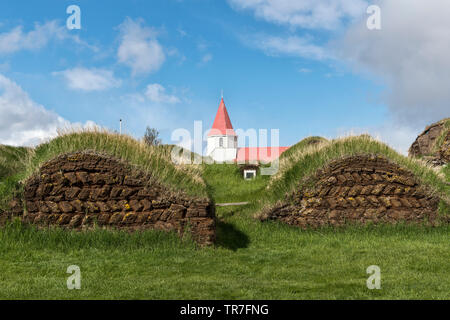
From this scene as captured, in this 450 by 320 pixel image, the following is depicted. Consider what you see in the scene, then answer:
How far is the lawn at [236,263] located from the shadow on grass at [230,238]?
1.4 inches

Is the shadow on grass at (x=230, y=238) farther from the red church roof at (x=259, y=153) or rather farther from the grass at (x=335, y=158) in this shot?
the red church roof at (x=259, y=153)

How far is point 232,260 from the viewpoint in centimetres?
928

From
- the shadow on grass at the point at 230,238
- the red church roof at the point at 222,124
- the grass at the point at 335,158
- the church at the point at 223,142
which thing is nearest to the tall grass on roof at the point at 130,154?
the shadow on grass at the point at 230,238

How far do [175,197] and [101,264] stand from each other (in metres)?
2.65

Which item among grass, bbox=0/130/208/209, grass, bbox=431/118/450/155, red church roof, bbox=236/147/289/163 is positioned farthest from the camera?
red church roof, bbox=236/147/289/163

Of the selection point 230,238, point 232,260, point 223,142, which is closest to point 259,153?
point 223,142

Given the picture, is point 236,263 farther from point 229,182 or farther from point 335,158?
point 229,182

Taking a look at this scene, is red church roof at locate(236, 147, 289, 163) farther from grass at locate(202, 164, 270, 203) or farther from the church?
grass at locate(202, 164, 270, 203)

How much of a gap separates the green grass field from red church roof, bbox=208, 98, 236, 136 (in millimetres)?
51281

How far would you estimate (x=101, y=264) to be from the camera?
27.9ft

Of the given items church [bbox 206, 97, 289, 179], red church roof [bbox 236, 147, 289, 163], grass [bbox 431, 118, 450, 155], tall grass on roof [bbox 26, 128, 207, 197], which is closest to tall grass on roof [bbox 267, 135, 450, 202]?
tall grass on roof [bbox 26, 128, 207, 197]

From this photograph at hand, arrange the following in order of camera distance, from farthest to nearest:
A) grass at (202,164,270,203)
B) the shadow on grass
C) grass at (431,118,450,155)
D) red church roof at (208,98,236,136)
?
red church roof at (208,98,236,136) < grass at (431,118,450,155) < grass at (202,164,270,203) < the shadow on grass

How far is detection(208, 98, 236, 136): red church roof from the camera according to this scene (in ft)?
212
